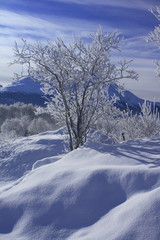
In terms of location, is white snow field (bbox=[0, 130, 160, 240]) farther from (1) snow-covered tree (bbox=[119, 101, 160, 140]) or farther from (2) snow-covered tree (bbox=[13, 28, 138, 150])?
(1) snow-covered tree (bbox=[119, 101, 160, 140])

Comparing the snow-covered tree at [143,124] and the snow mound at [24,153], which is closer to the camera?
the snow mound at [24,153]

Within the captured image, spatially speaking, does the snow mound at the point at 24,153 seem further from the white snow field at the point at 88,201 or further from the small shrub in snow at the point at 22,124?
the small shrub in snow at the point at 22,124

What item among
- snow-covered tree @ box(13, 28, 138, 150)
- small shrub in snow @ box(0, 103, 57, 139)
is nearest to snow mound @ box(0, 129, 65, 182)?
snow-covered tree @ box(13, 28, 138, 150)

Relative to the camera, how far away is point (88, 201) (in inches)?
149

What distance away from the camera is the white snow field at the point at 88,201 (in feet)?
10.4

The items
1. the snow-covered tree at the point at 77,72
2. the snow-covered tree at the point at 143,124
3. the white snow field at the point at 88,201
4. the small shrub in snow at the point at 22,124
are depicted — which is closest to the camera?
the white snow field at the point at 88,201

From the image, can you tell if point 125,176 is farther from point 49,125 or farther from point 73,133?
point 49,125

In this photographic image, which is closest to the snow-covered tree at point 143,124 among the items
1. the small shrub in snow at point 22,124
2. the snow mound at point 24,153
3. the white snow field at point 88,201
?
the snow mound at point 24,153

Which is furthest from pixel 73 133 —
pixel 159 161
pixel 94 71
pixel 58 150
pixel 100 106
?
pixel 159 161

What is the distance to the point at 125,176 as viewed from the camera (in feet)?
13.0

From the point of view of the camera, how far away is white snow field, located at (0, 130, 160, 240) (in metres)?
3.18

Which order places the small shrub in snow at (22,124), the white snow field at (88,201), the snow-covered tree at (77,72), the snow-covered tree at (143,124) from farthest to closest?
1. the small shrub in snow at (22,124)
2. the snow-covered tree at (143,124)
3. the snow-covered tree at (77,72)
4. the white snow field at (88,201)

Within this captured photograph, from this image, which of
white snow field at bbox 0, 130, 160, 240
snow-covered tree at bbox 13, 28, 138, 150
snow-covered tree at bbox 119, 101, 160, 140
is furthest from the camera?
snow-covered tree at bbox 119, 101, 160, 140

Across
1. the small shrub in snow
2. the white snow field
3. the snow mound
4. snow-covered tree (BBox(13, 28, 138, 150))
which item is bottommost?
the small shrub in snow
